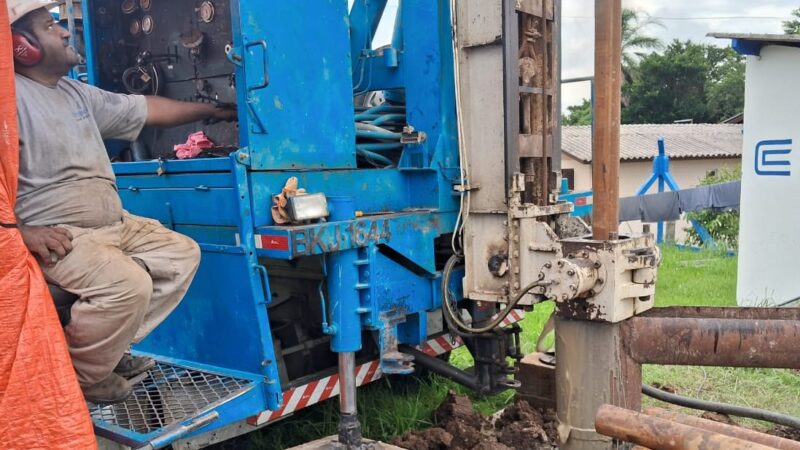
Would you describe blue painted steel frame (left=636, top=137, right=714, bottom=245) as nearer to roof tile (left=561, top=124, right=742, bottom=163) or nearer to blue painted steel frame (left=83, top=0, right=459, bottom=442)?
roof tile (left=561, top=124, right=742, bottom=163)

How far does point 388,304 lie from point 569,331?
0.98 m

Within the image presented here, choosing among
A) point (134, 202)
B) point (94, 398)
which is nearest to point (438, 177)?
point (134, 202)

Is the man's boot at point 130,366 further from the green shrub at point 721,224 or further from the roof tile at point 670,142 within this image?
the roof tile at point 670,142

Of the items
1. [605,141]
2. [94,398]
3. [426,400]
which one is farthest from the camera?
[426,400]

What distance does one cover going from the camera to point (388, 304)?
3740mm

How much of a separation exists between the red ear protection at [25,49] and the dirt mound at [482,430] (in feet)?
8.46

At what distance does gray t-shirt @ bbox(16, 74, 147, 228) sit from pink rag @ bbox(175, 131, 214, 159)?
1.88 feet

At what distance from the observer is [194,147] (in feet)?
11.5

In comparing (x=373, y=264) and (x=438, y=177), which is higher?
(x=438, y=177)

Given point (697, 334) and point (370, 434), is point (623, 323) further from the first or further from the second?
point (370, 434)

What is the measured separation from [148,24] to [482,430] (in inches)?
117

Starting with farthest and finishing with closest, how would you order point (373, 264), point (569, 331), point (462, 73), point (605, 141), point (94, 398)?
point (462, 73), point (373, 264), point (569, 331), point (605, 141), point (94, 398)

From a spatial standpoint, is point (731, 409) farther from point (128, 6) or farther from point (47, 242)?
point (128, 6)

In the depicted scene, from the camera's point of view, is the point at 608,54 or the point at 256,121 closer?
the point at 608,54
